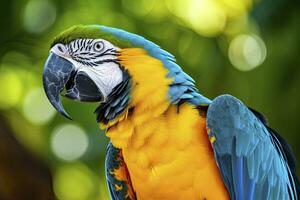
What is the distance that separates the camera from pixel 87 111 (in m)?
5.04

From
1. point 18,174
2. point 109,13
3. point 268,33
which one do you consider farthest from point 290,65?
point 18,174

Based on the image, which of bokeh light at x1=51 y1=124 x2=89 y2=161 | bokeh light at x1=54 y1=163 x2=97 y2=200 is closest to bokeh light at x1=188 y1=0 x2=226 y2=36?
bokeh light at x1=51 y1=124 x2=89 y2=161

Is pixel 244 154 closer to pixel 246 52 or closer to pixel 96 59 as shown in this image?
pixel 96 59

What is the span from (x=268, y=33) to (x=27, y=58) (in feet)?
5.87

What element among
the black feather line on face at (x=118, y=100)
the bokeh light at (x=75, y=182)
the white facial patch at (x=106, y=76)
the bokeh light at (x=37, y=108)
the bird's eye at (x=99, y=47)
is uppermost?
the bird's eye at (x=99, y=47)

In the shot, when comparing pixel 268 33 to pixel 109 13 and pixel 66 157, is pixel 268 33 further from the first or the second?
pixel 66 157

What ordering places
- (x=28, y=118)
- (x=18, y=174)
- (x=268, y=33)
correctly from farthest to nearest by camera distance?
(x=28, y=118) < (x=268, y=33) < (x=18, y=174)

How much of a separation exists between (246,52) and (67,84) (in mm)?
2490

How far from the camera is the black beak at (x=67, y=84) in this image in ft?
9.09

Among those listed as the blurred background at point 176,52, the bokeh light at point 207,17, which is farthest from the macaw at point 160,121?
the bokeh light at point 207,17

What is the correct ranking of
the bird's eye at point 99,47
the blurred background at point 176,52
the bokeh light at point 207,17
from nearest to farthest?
the bird's eye at point 99,47
the blurred background at point 176,52
the bokeh light at point 207,17

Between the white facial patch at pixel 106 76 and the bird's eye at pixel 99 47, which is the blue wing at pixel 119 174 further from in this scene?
the bird's eye at pixel 99 47

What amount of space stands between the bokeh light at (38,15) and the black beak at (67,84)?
232 centimetres

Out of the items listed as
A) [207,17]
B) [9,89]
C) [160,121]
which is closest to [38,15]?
[9,89]
